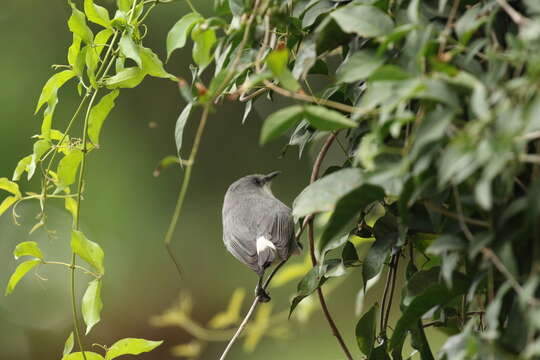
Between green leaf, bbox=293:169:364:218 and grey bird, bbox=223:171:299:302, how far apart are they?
4.01 feet

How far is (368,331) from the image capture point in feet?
4.55

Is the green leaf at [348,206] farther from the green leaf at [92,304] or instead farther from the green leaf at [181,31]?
the green leaf at [92,304]

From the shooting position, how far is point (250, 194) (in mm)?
2824

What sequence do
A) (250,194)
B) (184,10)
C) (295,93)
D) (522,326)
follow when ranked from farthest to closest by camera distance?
(184,10), (250,194), (295,93), (522,326)

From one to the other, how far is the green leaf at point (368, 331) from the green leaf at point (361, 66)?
53 centimetres

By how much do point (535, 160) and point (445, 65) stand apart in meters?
0.16

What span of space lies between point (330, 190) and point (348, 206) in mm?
47

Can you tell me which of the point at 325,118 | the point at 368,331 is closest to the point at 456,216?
the point at 325,118

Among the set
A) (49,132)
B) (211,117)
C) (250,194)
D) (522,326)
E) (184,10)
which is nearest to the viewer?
(522,326)

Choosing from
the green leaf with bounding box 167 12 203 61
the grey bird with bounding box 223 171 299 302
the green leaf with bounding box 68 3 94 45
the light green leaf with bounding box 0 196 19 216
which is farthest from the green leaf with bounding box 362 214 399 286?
the grey bird with bounding box 223 171 299 302

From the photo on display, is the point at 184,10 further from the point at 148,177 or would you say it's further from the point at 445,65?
the point at 445,65

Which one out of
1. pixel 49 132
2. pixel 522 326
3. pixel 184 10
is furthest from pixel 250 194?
pixel 522 326

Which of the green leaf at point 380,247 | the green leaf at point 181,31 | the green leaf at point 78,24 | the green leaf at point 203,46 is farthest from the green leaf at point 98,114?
the green leaf at point 380,247

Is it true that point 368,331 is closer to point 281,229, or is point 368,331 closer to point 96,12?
point 96,12
